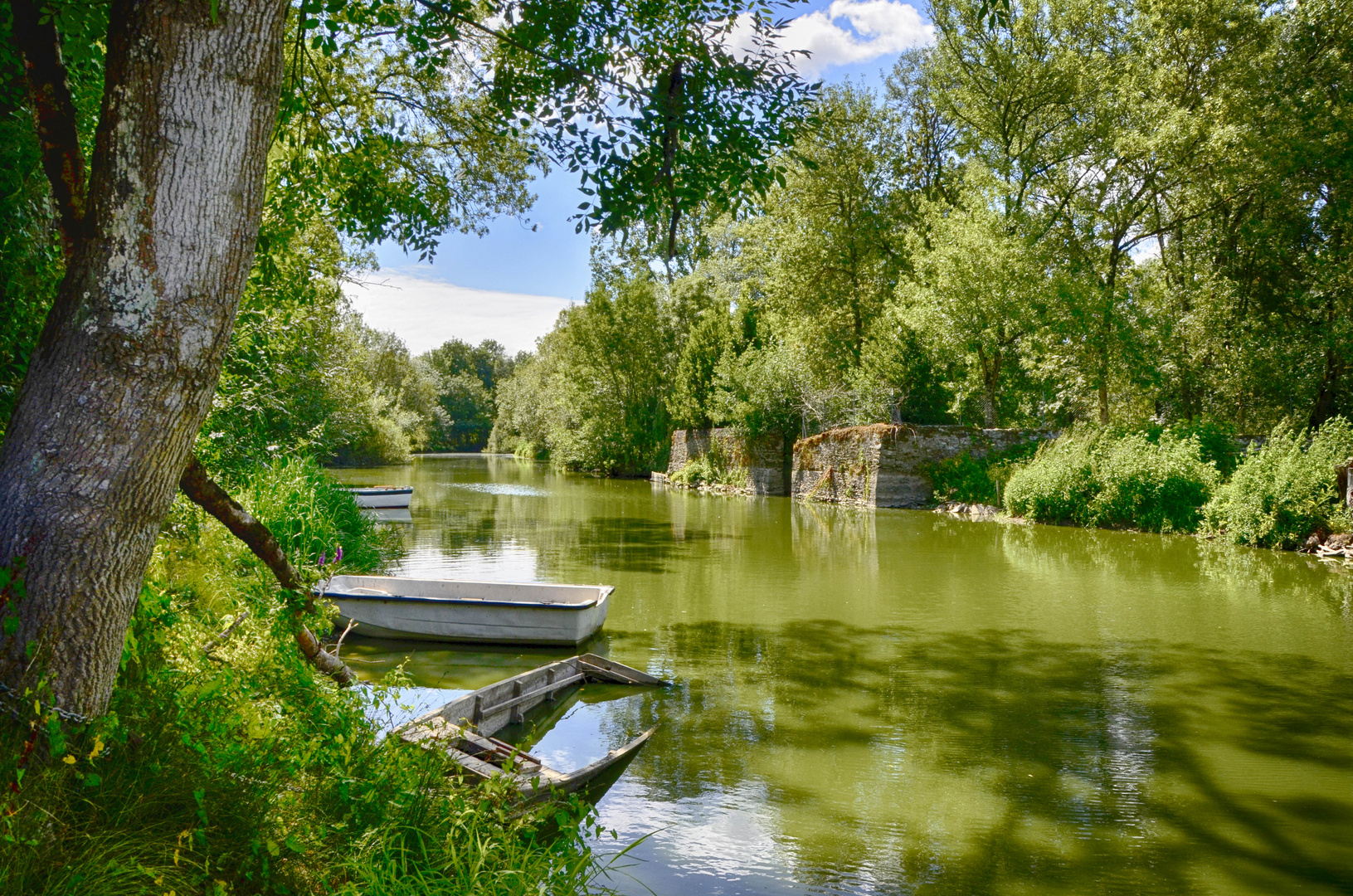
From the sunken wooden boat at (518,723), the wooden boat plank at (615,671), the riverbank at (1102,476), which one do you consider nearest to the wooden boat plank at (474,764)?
the sunken wooden boat at (518,723)

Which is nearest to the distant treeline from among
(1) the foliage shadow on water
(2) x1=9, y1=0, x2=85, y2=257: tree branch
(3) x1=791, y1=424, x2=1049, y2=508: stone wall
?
(3) x1=791, y1=424, x2=1049, y2=508: stone wall

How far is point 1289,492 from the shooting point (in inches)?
631

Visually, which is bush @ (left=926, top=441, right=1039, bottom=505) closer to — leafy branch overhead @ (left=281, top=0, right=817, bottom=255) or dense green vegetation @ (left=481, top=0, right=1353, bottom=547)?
dense green vegetation @ (left=481, top=0, right=1353, bottom=547)

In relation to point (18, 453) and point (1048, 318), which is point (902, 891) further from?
point (1048, 318)

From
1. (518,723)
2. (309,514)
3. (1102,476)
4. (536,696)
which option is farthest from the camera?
(1102,476)

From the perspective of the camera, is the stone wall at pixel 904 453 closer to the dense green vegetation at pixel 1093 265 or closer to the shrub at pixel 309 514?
the dense green vegetation at pixel 1093 265

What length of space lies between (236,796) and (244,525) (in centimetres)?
96

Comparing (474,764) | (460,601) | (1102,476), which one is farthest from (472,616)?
(1102,476)

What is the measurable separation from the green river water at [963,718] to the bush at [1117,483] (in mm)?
3617

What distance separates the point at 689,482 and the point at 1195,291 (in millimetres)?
19093

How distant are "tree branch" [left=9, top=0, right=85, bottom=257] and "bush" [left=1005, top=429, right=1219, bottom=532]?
19.9m

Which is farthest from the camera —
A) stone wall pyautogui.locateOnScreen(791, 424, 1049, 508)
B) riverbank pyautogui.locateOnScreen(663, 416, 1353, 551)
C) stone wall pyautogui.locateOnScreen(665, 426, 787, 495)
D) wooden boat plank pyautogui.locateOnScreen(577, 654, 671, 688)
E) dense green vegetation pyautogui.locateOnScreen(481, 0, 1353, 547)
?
stone wall pyautogui.locateOnScreen(665, 426, 787, 495)

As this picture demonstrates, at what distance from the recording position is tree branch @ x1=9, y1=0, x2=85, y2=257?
8.96ft

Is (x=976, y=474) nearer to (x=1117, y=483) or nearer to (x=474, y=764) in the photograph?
(x=1117, y=483)
